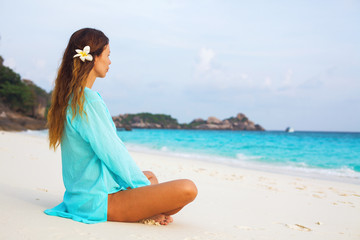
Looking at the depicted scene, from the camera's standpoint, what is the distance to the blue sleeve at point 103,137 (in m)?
2.23

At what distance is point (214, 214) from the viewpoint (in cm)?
333

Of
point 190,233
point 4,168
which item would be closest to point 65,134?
point 190,233

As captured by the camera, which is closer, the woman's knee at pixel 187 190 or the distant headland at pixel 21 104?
the woman's knee at pixel 187 190

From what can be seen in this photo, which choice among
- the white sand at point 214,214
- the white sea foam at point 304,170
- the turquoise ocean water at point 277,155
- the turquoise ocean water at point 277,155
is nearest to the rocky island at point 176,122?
the turquoise ocean water at point 277,155

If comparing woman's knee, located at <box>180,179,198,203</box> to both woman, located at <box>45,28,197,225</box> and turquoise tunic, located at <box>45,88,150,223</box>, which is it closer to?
woman, located at <box>45,28,197,225</box>

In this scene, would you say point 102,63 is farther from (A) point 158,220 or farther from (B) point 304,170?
(B) point 304,170

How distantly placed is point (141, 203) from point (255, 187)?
3608mm

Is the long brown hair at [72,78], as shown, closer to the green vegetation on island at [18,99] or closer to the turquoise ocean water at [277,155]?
the turquoise ocean water at [277,155]

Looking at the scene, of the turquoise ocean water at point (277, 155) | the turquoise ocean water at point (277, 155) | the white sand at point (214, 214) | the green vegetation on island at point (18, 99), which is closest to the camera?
the white sand at point (214, 214)

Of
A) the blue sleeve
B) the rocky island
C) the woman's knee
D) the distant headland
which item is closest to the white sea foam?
the woman's knee

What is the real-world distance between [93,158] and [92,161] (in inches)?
0.9

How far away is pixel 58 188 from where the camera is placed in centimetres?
410

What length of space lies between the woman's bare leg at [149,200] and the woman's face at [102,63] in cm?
99

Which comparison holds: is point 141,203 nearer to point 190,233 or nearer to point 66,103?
point 190,233
